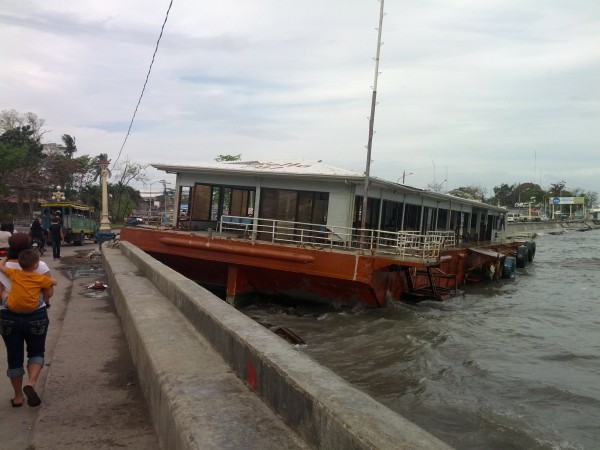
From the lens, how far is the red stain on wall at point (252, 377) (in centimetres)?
330

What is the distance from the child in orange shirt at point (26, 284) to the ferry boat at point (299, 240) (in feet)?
26.9

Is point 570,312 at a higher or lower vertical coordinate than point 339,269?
lower

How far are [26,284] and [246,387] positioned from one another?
80.9 inches

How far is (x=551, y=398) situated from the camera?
782 cm

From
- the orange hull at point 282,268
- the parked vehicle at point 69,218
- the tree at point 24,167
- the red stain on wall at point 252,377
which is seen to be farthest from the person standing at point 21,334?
the tree at point 24,167

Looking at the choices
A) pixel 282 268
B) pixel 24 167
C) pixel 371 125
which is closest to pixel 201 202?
pixel 282 268

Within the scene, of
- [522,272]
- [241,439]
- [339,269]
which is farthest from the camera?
[522,272]

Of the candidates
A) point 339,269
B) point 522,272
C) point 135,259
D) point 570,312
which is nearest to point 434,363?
point 339,269

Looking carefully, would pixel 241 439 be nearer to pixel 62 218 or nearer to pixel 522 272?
pixel 62 218

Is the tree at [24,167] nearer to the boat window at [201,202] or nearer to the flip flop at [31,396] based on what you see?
the boat window at [201,202]

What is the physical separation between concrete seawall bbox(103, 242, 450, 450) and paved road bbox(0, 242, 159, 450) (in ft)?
0.63

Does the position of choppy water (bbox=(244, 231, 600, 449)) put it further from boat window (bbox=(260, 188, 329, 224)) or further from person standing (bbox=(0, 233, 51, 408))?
person standing (bbox=(0, 233, 51, 408))

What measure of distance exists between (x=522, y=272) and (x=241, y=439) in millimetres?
28977

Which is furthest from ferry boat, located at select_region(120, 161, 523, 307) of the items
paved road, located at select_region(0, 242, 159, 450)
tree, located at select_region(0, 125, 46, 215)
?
tree, located at select_region(0, 125, 46, 215)
